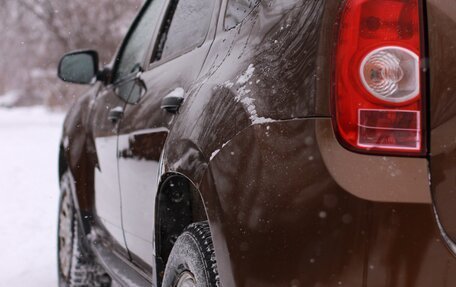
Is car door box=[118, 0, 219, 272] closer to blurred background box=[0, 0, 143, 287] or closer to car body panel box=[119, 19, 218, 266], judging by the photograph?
car body panel box=[119, 19, 218, 266]

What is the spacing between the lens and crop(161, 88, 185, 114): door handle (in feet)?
7.88

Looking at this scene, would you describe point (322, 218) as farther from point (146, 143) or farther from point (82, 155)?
point (82, 155)

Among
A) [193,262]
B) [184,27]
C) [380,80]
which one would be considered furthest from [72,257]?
[380,80]

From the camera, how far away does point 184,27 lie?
3051mm

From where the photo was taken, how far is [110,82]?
4.02 meters

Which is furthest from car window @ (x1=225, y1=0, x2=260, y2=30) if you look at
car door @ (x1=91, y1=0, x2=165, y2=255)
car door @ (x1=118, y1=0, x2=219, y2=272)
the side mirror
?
the side mirror

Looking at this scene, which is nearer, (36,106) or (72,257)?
(72,257)

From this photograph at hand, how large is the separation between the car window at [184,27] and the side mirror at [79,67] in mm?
921

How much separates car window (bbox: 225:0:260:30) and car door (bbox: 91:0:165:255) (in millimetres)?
1015

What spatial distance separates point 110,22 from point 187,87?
26939mm

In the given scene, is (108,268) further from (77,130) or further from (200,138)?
(200,138)

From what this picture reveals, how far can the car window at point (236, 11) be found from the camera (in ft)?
7.46

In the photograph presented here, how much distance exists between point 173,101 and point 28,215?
18.5 feet

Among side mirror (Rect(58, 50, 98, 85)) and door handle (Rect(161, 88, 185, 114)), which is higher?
side mirror (Rect(58, 50, 98, 85))
